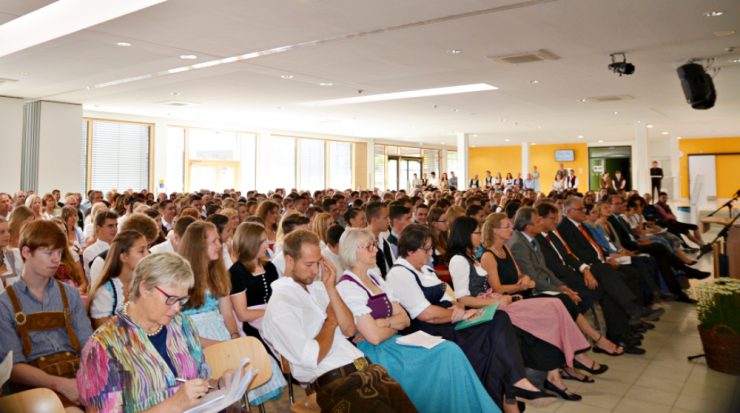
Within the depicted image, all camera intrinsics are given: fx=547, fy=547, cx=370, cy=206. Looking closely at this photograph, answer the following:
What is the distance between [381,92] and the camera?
462 inches

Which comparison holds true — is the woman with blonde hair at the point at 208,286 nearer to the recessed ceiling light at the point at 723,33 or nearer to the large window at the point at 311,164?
the recessed ceiling light at the point at 723,33

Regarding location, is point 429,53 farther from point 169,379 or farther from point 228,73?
point 169,379

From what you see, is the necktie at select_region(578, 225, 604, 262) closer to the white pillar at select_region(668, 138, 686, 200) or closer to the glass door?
the glass door

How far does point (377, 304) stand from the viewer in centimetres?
324

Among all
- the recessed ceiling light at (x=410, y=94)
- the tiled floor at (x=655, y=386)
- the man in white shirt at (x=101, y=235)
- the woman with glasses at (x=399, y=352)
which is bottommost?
the tiled floor at (x=655, y=386)

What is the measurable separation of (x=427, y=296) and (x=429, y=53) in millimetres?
5177

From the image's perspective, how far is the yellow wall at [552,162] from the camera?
28.7 meters

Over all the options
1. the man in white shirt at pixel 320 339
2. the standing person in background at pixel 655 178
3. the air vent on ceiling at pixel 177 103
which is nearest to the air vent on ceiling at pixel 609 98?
the standing person in background at pixel 655 178

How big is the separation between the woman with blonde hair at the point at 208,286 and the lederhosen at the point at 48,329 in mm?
653

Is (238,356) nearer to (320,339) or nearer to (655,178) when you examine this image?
(320,339)

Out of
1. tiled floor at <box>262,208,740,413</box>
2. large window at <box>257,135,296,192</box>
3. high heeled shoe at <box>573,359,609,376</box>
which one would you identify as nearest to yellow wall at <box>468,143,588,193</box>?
large window at <box>257,135,296,192</box>

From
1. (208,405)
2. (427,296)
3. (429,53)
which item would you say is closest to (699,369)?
(427,296)

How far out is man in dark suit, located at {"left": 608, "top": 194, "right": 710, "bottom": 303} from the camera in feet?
22.5

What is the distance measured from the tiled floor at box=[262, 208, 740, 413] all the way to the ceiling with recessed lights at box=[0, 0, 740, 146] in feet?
11.6
